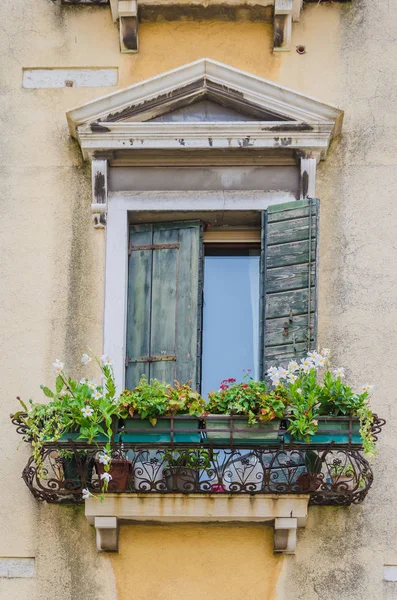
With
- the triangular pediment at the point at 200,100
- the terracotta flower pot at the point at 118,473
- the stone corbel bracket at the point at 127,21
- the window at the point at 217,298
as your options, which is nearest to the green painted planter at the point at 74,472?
the terracotta flower pot at the point at 118,473

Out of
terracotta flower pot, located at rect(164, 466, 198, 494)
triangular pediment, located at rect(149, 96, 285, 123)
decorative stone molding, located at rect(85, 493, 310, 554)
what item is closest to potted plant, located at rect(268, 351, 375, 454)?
decorative stone molding, located at rect(85, 493, 310, 554)

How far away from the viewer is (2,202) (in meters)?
11.2

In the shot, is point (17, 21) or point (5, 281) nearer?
point (5, 281)

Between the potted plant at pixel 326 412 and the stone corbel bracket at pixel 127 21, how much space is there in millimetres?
3074

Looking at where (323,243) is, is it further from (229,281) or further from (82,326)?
(82,326)

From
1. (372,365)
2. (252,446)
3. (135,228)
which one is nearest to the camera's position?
(252,446)

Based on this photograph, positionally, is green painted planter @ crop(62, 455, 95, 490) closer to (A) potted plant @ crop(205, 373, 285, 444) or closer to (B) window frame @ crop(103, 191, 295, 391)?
(A) potted plant @ crop(205, 373, 285, 444)

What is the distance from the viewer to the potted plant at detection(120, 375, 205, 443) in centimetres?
990

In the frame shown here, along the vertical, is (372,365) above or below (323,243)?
below

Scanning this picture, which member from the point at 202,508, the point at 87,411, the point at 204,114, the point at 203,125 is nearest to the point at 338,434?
the point at 202,508

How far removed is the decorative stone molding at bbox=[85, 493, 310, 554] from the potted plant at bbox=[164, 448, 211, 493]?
0.08 metres

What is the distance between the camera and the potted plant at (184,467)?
997cm

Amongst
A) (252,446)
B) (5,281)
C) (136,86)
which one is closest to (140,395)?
(252,446)

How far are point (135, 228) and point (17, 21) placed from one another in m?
1.90
